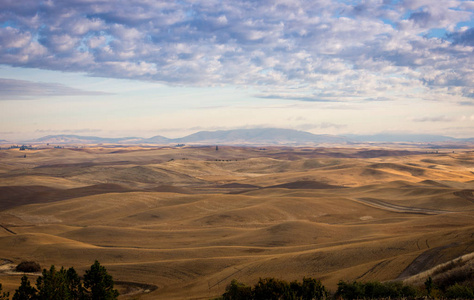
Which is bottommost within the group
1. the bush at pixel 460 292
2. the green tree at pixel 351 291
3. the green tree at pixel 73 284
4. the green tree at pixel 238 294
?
the green tree at pixel 73 284

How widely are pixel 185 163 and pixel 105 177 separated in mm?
30652

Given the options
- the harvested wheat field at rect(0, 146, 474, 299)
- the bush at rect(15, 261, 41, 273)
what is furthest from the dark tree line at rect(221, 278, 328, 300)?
the bush at rect(15, 261, 41, 273)

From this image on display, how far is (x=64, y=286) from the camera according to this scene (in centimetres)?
1978

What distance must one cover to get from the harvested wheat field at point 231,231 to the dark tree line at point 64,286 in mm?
4442

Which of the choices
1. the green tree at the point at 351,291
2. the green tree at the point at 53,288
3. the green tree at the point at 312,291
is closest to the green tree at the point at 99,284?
the green tree at the point at 53,288

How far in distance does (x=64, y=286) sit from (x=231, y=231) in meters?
26.0

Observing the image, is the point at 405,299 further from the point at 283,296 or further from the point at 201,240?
the point at 201,240

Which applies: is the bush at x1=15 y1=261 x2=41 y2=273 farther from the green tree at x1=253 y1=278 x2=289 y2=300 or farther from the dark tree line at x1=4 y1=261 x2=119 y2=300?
the green tree at x1=253 y1=278 x2=289 y2=300

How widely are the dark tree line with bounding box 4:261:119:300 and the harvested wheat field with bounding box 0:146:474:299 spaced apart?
4.44 m

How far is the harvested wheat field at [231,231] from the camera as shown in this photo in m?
27.1

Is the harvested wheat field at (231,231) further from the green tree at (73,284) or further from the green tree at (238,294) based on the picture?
the green tree at (238,294)

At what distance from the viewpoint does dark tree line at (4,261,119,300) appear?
1934cm

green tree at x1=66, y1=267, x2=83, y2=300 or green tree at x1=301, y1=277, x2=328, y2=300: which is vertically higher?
green tree at x1=301, y1=277, x2=328, y2=300

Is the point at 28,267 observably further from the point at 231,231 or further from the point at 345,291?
the point at 345,291
